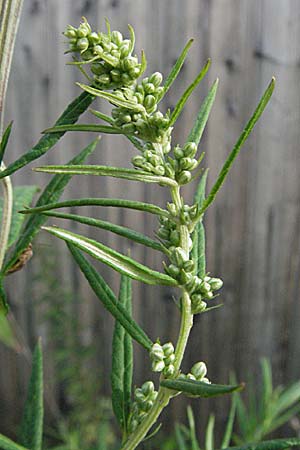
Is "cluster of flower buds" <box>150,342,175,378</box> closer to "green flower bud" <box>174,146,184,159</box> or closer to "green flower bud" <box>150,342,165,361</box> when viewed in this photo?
"green flower bud" <box>150,342,165,361</box>

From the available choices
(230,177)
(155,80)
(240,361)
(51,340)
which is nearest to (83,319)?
(51,340)

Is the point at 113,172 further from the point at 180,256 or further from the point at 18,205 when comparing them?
the point at 18,205

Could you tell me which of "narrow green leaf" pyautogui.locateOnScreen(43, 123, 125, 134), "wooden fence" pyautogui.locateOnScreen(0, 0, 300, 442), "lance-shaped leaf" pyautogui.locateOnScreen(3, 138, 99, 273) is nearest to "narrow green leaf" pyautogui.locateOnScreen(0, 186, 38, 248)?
"lance-shaped leaf" pyautogui.locateOnScreen(3, 138, 99, 273)

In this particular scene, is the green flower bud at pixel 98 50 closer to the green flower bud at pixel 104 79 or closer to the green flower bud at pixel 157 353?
the green flower bud at pixel 104 79

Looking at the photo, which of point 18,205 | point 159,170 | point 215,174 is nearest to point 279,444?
point 159,170

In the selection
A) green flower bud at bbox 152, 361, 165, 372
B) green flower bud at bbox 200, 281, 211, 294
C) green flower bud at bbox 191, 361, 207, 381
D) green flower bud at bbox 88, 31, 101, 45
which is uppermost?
green flower bud at bbox 88, 31, 101, 45

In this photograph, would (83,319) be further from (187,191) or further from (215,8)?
(215,8)

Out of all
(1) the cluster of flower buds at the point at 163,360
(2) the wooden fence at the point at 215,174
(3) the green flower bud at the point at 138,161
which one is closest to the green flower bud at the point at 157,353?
(1) the cluster of flower buds at the point at 163,360
